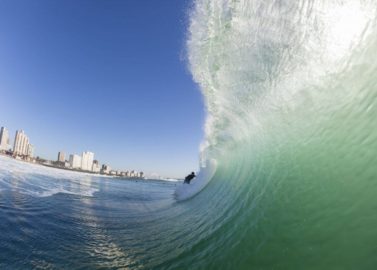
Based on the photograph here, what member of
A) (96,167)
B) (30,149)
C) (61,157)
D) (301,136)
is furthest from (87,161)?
(301,136)

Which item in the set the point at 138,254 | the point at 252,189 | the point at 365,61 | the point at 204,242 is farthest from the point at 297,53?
the point at 138,254

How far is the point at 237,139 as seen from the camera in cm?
1078

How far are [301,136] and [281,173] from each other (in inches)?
36.5

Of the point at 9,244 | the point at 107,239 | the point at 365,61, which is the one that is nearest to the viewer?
the point at 365,61

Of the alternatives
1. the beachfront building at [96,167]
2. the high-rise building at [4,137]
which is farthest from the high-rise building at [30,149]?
the beachfront building at [96,167]

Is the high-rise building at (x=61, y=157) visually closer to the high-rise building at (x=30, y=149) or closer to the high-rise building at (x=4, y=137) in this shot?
the high-rise building at (x=30, y=149)

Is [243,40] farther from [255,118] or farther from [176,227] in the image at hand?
[176,227]

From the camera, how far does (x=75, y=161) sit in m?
140

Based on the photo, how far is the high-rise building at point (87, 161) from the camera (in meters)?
148

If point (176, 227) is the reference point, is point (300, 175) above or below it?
above

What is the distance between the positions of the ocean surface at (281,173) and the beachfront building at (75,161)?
466 feet

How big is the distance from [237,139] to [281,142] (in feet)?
14.5

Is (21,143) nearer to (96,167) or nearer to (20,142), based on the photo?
(20,142)

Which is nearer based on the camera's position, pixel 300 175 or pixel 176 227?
pixel 300 175
